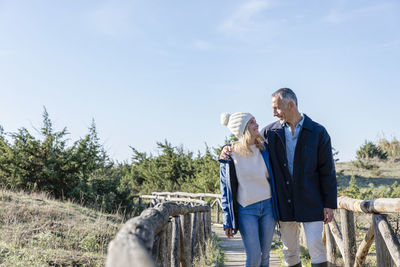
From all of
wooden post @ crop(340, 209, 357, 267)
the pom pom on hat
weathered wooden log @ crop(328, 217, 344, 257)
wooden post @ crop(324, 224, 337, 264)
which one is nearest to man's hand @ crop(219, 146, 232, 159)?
the pom pom on hat

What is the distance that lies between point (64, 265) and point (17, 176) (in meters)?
8.86

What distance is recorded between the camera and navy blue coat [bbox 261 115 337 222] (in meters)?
4.09

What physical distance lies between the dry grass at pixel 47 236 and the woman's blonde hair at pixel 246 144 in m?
3.07

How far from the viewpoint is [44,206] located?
9.69m

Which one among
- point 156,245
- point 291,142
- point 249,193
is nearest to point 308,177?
point 291,142

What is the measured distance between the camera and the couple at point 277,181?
4.03 m

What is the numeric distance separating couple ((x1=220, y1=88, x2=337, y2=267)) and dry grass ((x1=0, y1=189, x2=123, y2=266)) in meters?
2.89

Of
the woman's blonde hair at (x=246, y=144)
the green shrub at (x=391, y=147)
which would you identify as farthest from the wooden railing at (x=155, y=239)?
the green shrub at (x=391, y=147)

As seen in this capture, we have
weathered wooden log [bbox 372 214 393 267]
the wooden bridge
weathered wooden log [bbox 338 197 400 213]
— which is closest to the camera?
the wooden bridge

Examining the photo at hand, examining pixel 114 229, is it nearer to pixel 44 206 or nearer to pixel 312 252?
pixel 44 206

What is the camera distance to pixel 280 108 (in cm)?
425

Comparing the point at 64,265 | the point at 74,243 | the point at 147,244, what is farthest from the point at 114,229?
the point at 147,244

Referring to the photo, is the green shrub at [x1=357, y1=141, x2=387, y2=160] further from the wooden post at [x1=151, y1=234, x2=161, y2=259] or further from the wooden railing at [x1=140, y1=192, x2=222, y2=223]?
the wooden post at [x1=151, y1=234, x2=161, y2=259]

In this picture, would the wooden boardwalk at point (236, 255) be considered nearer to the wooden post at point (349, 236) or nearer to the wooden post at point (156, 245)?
the wooden post at point (349, 236)
